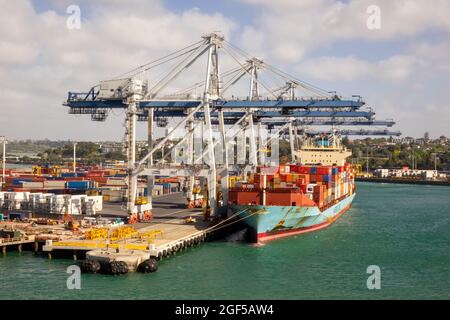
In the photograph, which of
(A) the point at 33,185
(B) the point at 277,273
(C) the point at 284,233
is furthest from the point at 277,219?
(A) the point at 33,185

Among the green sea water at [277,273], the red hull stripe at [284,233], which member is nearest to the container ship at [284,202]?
the red hull stripe at [284,233]

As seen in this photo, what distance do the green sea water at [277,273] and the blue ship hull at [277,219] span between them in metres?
0.90

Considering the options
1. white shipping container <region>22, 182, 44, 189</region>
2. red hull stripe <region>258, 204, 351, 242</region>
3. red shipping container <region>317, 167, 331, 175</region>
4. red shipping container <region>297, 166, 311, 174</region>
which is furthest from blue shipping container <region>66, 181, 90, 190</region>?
red hull stripe <region>258, 204, 351, 242</region>

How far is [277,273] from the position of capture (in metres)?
30.8

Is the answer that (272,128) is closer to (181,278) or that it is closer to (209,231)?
(209,231)

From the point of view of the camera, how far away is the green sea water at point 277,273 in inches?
1044

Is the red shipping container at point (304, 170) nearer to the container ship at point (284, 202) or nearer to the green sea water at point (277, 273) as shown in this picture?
the container ship at point (284, 202)

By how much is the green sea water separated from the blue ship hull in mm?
903

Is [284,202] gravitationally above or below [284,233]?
above

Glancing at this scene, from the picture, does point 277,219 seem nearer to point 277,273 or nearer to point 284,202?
point 284,202

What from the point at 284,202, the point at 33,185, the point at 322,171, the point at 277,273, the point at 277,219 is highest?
the point at 322,171

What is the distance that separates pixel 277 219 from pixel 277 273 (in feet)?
33.6

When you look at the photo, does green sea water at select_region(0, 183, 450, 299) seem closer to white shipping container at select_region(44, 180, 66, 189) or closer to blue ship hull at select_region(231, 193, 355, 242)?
blue ship hull at select_region(231, 193, 355, 242)
